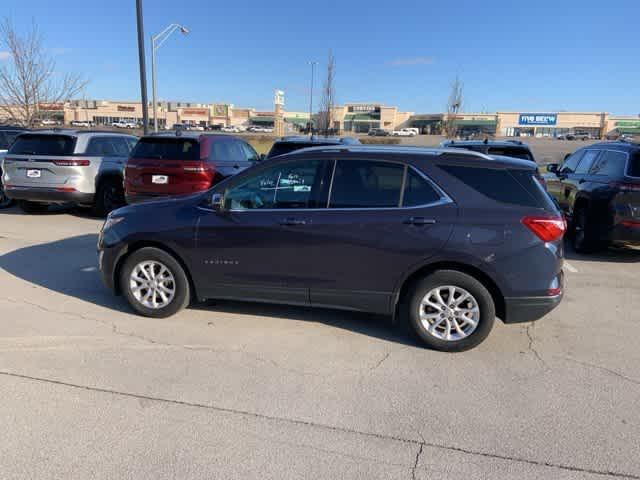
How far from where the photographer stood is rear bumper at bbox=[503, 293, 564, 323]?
392cm

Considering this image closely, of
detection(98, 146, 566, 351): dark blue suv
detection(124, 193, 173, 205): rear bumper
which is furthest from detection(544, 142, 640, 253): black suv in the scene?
detection(124, 193, 173, 205): rear bumper

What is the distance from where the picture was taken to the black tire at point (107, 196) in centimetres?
1002

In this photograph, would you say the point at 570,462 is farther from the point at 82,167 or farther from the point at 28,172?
the point at 28,172

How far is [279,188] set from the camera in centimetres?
440

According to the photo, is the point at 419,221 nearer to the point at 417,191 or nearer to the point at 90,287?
the point at 417,191

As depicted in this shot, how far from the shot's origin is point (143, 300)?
4727 mm

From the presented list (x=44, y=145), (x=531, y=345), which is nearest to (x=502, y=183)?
(x=531, y=345)

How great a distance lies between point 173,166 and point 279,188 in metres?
4.56

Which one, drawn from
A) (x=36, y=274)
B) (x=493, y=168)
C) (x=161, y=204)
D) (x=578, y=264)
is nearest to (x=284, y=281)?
(x=161, y=204)

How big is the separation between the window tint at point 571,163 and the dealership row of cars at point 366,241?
5.26 metres

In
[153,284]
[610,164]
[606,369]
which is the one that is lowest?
[606,369]

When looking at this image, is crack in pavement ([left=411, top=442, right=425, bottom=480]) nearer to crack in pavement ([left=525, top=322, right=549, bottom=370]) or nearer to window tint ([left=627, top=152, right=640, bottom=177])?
crack in pavement ([left=525, top=322, right=549, bottom=370])

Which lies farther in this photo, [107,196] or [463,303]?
[107,196]

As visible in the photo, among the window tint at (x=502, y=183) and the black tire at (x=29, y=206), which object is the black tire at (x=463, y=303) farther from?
the black tire at (x=29, y=206)
